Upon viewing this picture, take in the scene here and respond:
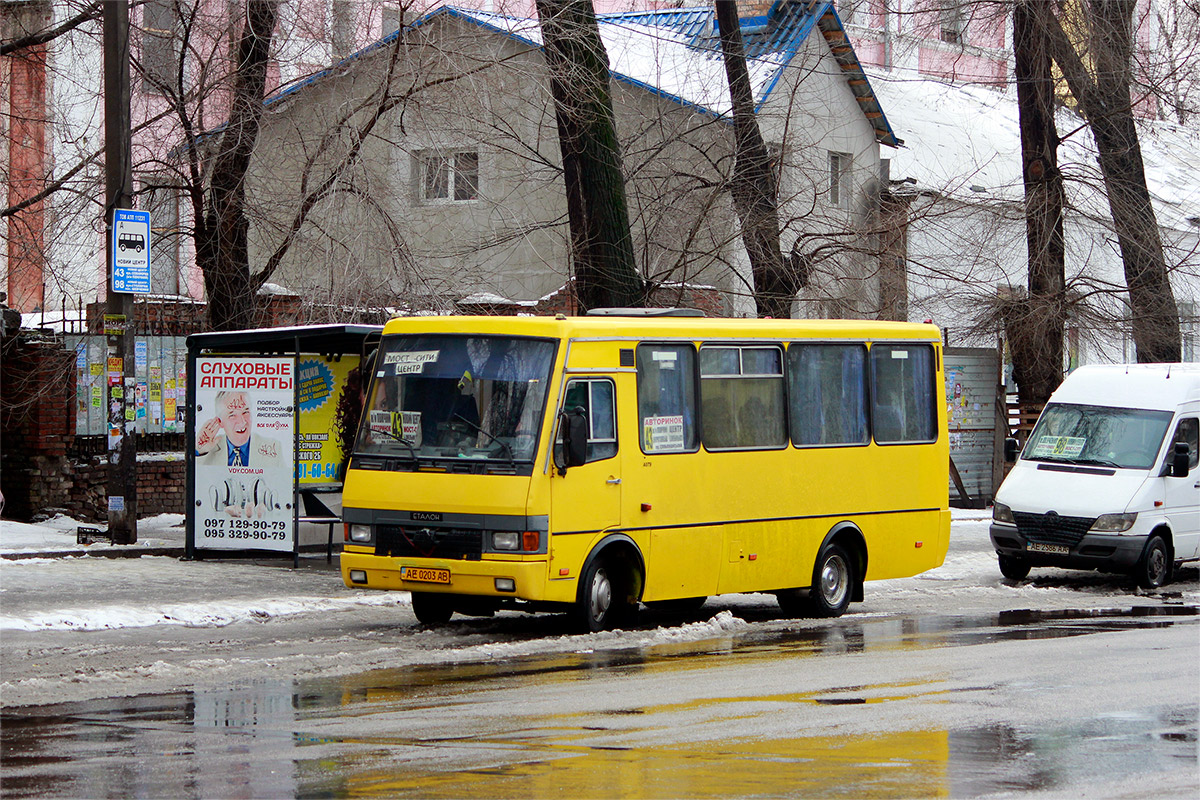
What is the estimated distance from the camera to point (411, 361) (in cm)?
1316

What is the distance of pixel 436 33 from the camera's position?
760 inches

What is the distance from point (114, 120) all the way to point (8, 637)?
6789 mm

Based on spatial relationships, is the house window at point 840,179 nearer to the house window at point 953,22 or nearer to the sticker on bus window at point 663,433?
the house window at point 953,22

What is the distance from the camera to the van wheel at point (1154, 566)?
57.7ft

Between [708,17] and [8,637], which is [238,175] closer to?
[8,637]

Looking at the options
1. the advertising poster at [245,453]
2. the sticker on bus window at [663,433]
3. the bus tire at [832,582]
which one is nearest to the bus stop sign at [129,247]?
the advertising poster at [245,453]

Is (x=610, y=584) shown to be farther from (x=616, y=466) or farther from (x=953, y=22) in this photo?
(x=953, y=22)

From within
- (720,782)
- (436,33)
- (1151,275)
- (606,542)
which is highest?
(436,33)

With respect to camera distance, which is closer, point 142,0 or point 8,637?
point 8,637

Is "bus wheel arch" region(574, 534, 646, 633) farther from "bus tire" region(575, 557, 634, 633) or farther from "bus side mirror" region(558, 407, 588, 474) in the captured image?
"bus side mirror" region(558, 407, 588, 474)

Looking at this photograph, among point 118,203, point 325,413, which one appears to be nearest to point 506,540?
point 325,413

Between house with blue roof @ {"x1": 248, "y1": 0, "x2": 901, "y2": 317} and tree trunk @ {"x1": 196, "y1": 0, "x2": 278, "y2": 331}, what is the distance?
0.28m

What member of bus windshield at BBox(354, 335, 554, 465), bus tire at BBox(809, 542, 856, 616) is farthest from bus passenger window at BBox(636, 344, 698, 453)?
bus tire at BBox(809, 542, 856, 616)

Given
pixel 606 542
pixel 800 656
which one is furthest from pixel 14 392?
pixel 800 656
